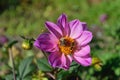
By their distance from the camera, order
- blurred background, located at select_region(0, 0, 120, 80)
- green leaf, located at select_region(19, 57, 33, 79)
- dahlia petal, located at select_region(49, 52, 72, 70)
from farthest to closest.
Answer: blurred background, located at select_region(0, 0, 120, 80), green leaf, located at select_region(19, 57, 33, 79), dahlia petal, located at select_region(49, 52, 72, 70)

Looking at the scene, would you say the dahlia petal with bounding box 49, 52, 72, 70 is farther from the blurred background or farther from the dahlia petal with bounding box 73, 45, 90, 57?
the blurred background

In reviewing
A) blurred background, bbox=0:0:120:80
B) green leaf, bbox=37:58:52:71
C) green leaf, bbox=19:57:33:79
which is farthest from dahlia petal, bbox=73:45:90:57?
blurred background, bbox=0:0:120:80

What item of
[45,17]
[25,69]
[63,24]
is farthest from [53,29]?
[45,17]

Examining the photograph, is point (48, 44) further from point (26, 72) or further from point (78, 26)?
point (26, 72)

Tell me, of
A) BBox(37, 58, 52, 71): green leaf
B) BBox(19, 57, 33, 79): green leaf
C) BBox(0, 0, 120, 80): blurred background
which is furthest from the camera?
BBox(0, 0, 120, 80): blurred background

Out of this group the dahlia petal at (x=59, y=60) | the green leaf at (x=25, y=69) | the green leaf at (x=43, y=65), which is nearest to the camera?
the dahlia petal at (x=59, y=60)

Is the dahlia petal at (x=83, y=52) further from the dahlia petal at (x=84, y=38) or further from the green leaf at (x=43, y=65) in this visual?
the green leaf at (x=43, y=65)

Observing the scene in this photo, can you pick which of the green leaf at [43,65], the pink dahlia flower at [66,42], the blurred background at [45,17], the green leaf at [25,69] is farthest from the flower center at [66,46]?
the blurred background at [45,17]
